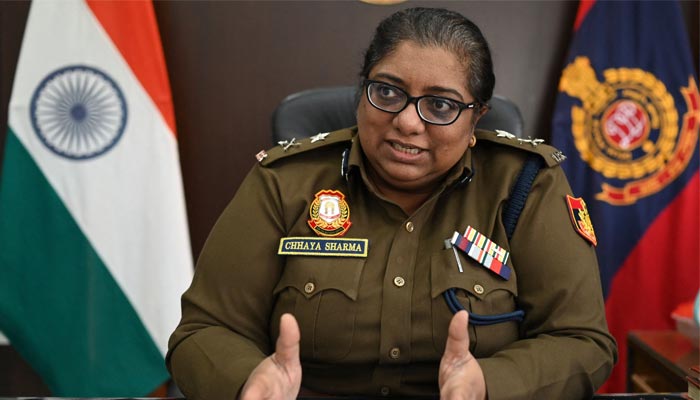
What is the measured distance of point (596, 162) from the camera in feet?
8.52

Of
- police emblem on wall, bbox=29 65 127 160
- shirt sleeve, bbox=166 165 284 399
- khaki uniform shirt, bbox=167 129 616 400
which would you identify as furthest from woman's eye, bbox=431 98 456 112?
police emblem on wall, bbox=29 65 127 160

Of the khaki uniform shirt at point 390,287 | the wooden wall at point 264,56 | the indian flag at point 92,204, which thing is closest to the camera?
the khaki uniform shirt at point 390,287

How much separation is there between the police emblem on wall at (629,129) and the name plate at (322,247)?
1.47 metres

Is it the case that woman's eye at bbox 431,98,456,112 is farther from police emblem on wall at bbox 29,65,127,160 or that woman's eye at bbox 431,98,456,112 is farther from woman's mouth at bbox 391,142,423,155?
police emblem on wall at bbox 29,65,127,160

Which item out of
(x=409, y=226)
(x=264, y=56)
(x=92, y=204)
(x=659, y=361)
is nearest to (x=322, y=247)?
(x=409, y=226)

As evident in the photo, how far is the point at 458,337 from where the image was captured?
1138 millimetres

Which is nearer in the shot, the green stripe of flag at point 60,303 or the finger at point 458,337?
the finger at point 458,337

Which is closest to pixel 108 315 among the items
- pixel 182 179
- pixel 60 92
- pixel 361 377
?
pixel 182 179

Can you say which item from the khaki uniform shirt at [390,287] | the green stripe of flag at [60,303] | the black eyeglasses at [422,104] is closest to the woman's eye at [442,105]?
the black eyeglasses at [422,104]

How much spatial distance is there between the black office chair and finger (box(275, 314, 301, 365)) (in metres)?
0.73

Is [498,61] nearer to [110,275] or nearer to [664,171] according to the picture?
[664,171]

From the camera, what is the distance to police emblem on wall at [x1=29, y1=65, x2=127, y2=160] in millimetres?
2473

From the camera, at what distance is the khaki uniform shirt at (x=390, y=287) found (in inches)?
53.0

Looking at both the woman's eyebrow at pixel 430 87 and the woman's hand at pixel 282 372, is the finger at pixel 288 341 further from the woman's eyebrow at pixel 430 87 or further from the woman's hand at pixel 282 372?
the woman's eyebrow at pixel 430 87
